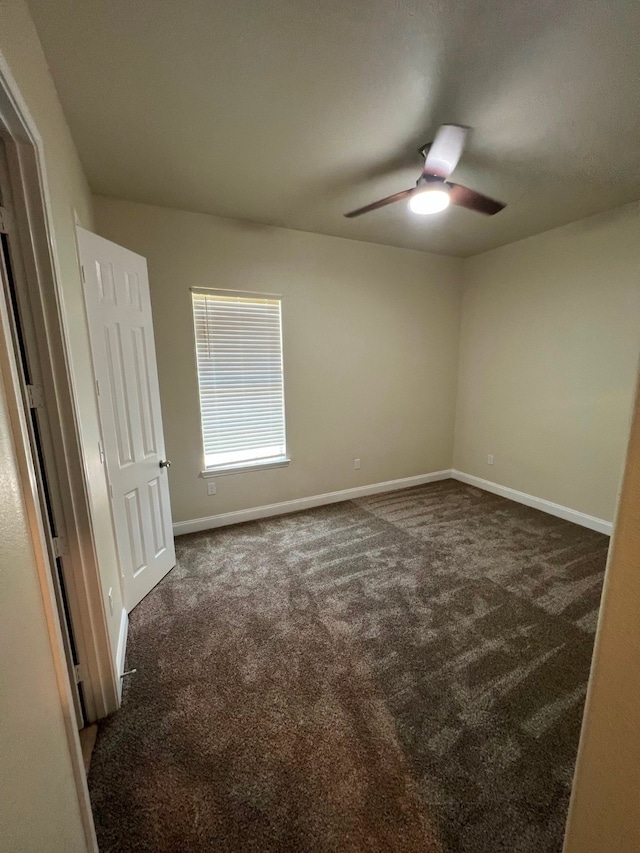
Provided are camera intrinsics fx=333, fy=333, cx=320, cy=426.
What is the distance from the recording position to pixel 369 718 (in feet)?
4.80

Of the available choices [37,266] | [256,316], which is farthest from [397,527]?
[37,266]

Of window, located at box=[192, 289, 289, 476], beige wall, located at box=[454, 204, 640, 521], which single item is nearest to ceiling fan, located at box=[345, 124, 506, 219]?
window, located at box=[192, 289, 289, 476]

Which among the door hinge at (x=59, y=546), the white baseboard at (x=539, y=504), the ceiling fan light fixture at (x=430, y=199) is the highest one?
the ceiling fan light fixture at (x=430, y=199)

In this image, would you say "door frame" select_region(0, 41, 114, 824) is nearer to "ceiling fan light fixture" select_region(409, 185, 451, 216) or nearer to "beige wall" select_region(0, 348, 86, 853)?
"beige wall" select_region(0, 348, 86, 853)

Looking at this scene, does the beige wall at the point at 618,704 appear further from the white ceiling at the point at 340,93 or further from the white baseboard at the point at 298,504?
the white baseboard at the point at 298,504

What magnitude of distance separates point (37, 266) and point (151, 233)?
1.80 metres

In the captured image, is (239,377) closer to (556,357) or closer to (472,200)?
(472,200)

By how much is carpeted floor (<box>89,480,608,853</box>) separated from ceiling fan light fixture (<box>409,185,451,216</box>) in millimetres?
2470

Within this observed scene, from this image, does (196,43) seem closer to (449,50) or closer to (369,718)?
(449,50)

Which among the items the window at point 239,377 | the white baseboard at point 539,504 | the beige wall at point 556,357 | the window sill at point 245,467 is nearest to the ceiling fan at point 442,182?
the window at point 239,377

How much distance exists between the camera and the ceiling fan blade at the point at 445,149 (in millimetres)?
1708

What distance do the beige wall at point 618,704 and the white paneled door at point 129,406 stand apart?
212cm

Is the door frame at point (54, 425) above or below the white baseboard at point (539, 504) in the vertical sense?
above

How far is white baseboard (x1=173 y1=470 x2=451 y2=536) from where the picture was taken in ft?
10.2
